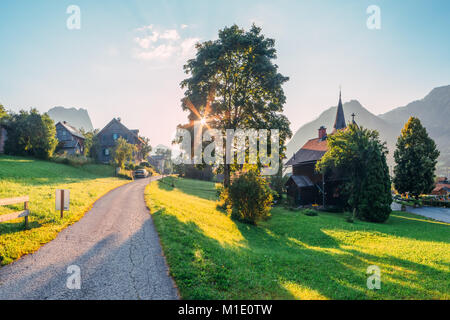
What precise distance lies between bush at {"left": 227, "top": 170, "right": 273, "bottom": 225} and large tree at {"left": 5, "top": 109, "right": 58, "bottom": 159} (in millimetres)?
37342

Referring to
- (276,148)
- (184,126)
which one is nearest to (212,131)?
(184,126)

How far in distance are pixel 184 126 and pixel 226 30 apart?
10512mm

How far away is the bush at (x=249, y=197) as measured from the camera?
50.1ft

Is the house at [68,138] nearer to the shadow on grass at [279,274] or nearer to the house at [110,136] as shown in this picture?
the house at [110,136]

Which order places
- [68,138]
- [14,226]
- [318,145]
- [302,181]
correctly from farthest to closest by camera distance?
1. [68,138]
2. [318,145]
3. [302,181]
4. [14,226]

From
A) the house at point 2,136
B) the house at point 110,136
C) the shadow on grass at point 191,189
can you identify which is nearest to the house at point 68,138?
the house at point 110,136

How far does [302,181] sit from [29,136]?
46.9 m

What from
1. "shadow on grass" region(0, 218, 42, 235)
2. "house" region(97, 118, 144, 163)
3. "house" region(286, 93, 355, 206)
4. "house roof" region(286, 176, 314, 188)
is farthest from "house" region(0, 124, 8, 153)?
"house roof" region(286, 176, 314, 188)

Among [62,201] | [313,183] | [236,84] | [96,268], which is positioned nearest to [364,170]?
[313,183]

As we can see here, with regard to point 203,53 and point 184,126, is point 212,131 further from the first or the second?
point 203,53

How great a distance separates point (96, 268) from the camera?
5602 millimetres

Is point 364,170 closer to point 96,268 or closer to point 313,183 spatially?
point 313,183

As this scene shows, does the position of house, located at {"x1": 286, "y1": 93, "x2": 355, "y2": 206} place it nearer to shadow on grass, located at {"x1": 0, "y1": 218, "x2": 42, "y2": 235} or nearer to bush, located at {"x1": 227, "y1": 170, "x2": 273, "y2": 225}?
bush, located at {"x1": 227, "y1": 170, "x2": 273, "y2": 225}

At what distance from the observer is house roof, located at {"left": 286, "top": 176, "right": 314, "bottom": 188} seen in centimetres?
3216
